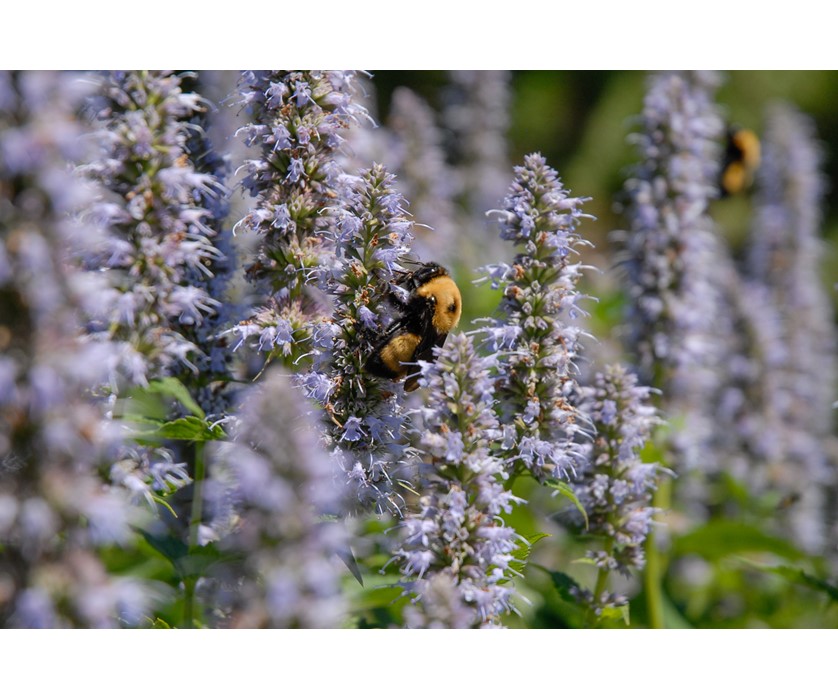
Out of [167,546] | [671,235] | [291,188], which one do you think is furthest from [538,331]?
[671,235]

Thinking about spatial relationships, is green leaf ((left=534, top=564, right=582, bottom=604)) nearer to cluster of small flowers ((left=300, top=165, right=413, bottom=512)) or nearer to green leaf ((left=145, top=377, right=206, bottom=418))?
cluster of small flowers ((left=300, top=165, right=413, bottom=512))

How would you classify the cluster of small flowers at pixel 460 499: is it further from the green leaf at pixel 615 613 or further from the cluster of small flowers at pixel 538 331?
the green leaf at pixel 615 613

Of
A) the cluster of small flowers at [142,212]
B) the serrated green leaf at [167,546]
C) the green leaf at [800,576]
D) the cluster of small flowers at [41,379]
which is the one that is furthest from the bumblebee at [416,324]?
the green leaf at [800,576]

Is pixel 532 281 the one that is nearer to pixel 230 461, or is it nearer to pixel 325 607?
pixel 230 461

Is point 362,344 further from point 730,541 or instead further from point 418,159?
point 418,159

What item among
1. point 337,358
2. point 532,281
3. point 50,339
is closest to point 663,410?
point 532,281
